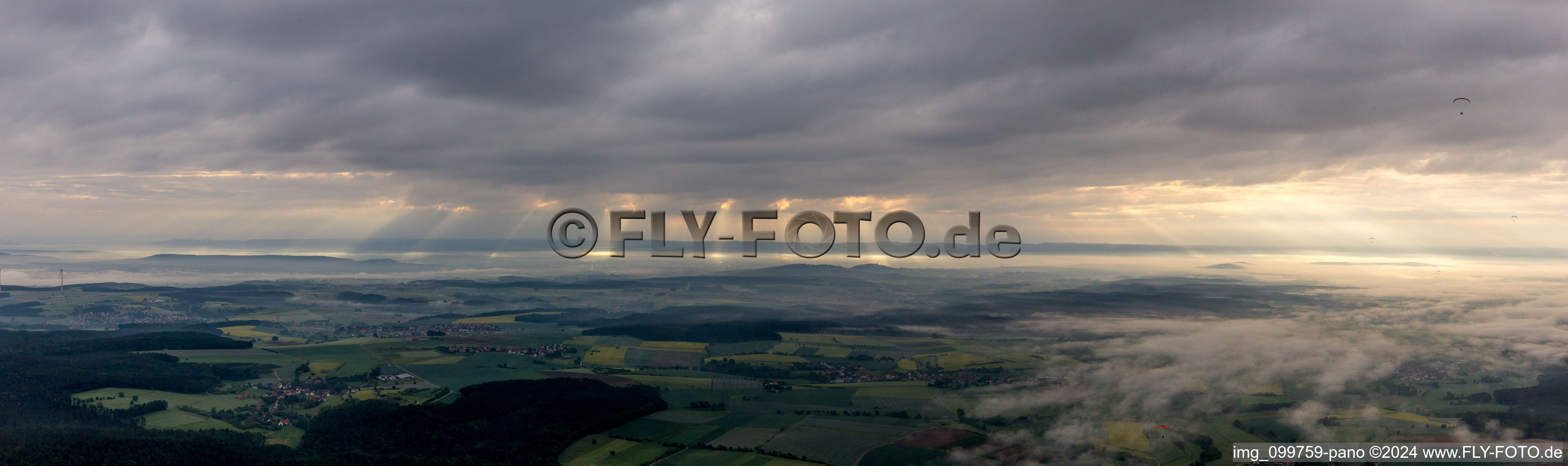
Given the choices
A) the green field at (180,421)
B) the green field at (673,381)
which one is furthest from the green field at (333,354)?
the green field at (673,381)

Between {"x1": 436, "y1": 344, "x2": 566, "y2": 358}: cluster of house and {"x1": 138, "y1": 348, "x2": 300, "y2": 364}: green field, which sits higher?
{"x1": 138, "y1": 348, "x2": 300, "y2": 364}: green field

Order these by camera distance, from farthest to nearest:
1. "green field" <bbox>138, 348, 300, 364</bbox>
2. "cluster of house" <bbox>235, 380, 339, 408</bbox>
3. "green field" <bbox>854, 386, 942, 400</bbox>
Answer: "green field" <bbox>138, 348, 300, 364</bbox> → "green field" <bbox>854, 386, 942, 400</bbox> → "cluster of house" <bbox>235, 380, 339, 408</bbox>

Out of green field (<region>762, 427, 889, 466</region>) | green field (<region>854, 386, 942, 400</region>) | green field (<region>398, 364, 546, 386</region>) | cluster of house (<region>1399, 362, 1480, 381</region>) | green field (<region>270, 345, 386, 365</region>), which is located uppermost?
cluster of house (<region>1399, 362, 1480, 381</region>)

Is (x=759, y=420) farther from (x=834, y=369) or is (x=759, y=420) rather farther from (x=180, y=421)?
(x=180, y=421)

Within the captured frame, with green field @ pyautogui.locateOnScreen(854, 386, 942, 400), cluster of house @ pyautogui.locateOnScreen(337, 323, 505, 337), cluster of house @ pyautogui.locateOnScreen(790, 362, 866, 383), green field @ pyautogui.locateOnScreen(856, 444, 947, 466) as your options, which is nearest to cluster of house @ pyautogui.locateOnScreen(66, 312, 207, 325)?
cluster of house @ pyautogui.locateOnScreen(337, 323, 505, 337)

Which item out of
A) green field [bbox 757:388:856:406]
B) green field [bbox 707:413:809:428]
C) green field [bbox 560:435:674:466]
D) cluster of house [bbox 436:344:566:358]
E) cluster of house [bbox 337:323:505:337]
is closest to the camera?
green field [bbox 560:435:674:466]

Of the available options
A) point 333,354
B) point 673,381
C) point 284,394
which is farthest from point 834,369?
point 333,354

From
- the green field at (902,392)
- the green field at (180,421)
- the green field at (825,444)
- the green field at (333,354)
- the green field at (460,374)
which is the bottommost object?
the green field at (825,444)

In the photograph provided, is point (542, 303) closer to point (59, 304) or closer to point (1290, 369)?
point (59, 304)

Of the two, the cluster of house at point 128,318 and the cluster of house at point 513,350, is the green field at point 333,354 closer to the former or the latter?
the cluster of house at point 513,350

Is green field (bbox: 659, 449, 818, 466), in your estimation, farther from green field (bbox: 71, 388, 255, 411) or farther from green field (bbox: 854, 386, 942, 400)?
green field (bbox: 71, 388, 255, 411)

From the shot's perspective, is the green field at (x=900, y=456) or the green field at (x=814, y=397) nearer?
the green field at (x=900, y=456)
